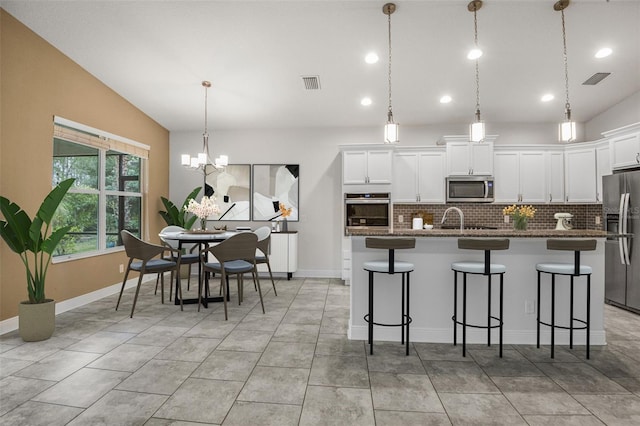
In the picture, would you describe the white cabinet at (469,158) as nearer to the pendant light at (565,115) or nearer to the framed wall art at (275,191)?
the pendant light at (565,115)

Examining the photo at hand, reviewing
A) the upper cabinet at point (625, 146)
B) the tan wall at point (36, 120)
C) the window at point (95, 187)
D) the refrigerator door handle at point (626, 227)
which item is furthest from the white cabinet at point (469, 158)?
the tan wall at point (36, 120)

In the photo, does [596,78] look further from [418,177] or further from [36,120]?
[36,120]

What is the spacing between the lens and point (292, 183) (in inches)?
240

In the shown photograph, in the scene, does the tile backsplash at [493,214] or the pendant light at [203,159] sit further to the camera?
the tile backsplash at [493,214]

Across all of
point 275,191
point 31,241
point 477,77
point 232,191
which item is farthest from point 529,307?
point 232,191

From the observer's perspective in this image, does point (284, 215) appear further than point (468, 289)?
Yes

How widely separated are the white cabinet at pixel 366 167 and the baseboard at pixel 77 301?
12.3 feet

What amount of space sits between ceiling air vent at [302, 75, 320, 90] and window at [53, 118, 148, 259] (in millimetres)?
2845

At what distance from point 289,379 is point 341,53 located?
3.44 meters

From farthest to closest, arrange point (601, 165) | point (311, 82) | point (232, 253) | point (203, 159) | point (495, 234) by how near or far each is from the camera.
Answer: point (601, 165)
point (311, 82)
point (203, 159)
point (232, 253)
point (495, 234)

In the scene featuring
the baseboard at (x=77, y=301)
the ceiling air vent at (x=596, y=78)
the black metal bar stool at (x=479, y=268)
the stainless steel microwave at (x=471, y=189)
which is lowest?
the baseboard at (x=77, y=301)

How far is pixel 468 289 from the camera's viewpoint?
10.1 feet

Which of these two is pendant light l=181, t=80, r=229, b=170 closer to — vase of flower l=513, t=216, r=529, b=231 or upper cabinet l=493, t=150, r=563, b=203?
vase of flower l=513, t=216, r=529, b=231

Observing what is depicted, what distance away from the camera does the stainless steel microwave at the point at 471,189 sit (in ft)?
17.6
